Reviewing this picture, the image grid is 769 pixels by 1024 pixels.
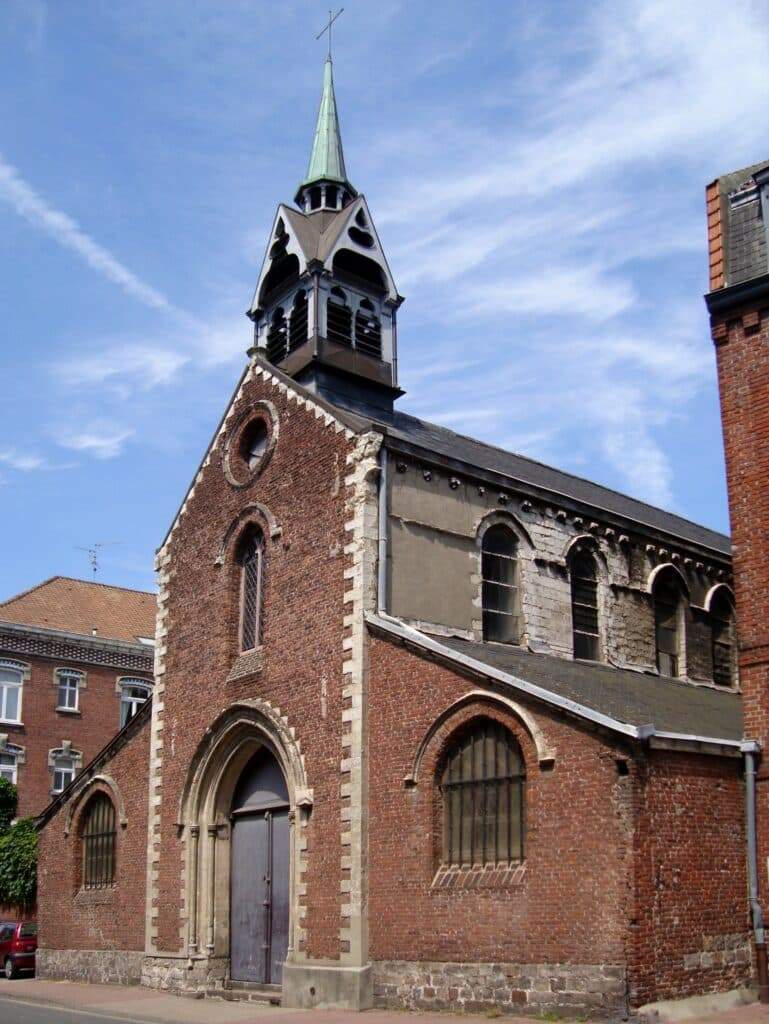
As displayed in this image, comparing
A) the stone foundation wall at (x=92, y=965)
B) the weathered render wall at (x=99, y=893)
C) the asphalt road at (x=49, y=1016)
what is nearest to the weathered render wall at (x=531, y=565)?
the asphalt road at (x=49, y=1016)

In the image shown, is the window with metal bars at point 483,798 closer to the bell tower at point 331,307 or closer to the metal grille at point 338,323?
the bell tower at point 331,307

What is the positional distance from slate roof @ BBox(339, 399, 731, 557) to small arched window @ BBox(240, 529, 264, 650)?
335 cm

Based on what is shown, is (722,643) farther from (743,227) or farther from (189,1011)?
(189,1011)

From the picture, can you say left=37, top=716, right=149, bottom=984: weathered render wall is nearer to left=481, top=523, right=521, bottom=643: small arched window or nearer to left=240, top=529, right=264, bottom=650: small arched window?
left=240, top=529, right=264, bottom=650: small arched window

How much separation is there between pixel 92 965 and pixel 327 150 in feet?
66.6

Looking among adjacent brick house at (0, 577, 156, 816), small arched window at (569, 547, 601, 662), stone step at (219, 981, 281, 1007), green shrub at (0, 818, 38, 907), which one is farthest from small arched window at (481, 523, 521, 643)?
adjacent brick house at (0, 577, 156, 816)

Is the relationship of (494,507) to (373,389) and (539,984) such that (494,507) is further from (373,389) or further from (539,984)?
(539,984)

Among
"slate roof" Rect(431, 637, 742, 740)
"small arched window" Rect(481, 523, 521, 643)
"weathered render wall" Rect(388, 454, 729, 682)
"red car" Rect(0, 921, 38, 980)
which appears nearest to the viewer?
"slate roof" Rect(431, 637, 742, 740)

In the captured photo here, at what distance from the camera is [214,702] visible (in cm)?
2322

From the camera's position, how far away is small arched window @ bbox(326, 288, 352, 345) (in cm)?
2600

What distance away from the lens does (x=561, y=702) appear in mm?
15758

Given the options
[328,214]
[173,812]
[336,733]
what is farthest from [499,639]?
[328,214]

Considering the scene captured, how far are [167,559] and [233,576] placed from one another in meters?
3.01

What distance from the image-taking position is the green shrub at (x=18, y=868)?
3484 centimetres
